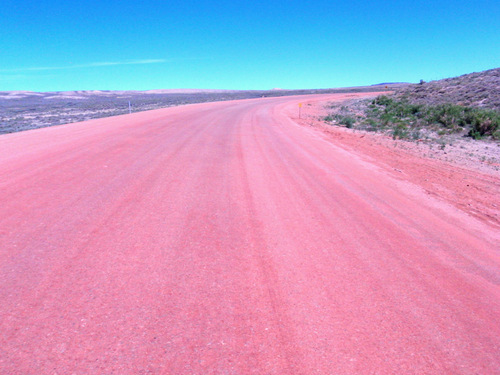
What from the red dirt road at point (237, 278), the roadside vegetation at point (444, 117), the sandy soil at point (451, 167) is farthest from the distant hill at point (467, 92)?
the red dirt road at point (237, 278)

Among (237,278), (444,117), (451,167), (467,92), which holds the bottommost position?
(451,167)

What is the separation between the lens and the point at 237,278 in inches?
166

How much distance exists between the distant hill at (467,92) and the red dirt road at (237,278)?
21.1 m

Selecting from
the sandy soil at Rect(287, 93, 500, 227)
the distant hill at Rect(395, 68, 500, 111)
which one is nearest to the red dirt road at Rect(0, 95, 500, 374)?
the sandy soil at Rect(287, 93, 500, 227)

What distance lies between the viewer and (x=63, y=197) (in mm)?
6723

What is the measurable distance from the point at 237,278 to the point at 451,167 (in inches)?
427

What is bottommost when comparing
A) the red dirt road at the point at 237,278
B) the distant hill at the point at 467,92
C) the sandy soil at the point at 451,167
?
the sandy soil at the point at 451,167

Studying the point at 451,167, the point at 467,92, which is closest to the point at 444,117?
the point at 467,92

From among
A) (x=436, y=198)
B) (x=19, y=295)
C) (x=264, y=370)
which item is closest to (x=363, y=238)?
(x=264, y=370)

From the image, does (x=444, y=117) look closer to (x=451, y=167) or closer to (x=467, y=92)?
(x=467, y=92)

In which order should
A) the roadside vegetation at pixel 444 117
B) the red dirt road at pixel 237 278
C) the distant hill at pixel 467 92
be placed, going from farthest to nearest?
the distant hill at pixel 467 92 < the roadside vegetation at pixel 444 117 < the red dirt road at pixel 237 278

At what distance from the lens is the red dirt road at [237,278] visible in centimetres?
307

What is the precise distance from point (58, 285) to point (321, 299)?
110 inches

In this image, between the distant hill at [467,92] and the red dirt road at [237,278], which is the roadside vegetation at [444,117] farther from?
the red dirt road at [237,278]
